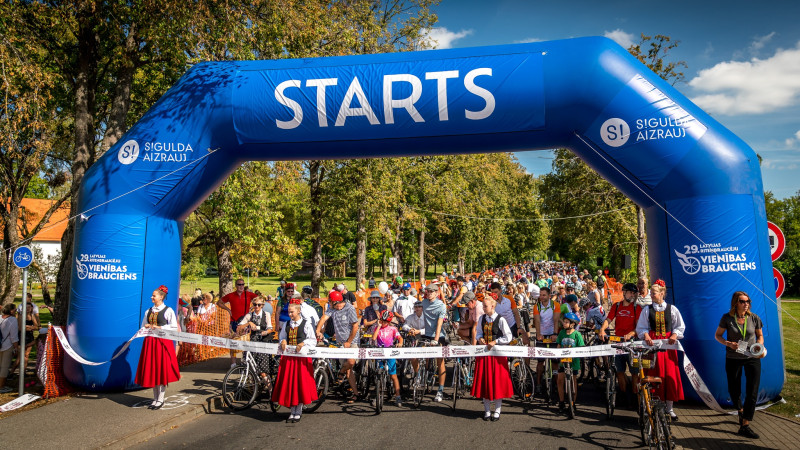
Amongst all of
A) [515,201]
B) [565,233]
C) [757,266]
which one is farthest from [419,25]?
[515,201]

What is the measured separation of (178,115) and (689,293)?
8.97 metres

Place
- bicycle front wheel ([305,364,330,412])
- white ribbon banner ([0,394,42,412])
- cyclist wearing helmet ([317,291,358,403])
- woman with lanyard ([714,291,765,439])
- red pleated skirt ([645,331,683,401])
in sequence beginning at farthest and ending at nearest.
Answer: cyclist wearing helmet ([317,291,358,403]) → bicycle front wheel ([305,364,330,412]) → white ribbon banner ([0,394,42,412]) → red pleated skirt ([645,331,683,401]) → woman with lanyard ([714,291,765,439])

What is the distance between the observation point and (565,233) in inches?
1254

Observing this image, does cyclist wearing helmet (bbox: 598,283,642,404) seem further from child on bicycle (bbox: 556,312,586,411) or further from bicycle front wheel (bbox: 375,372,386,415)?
bicycle front wheel (bbox: 375,372,386,415)

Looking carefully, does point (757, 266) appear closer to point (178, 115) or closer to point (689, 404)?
point (689, 404)

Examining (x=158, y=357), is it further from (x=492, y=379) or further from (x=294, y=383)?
(x=492, y=379)

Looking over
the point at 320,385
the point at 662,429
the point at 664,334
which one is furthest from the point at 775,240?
the point at 320,385

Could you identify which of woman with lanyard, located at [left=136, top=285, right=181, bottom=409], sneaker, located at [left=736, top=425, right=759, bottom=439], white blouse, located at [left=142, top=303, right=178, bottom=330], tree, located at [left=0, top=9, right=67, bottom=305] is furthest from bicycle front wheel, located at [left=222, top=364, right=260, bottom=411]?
sneaker, located at [left=736, top=425, right=759, bottom=439]

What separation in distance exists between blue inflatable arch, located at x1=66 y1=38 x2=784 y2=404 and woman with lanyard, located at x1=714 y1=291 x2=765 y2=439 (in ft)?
2.58

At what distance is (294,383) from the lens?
732 centimetres

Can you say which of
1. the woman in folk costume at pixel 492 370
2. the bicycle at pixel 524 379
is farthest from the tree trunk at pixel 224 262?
the woman in folk costume at pixel 492 370

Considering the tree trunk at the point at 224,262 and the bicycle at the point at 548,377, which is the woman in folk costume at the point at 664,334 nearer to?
the bicycle at the point at 548,377

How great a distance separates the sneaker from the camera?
624cm

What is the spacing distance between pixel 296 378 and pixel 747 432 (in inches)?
233
